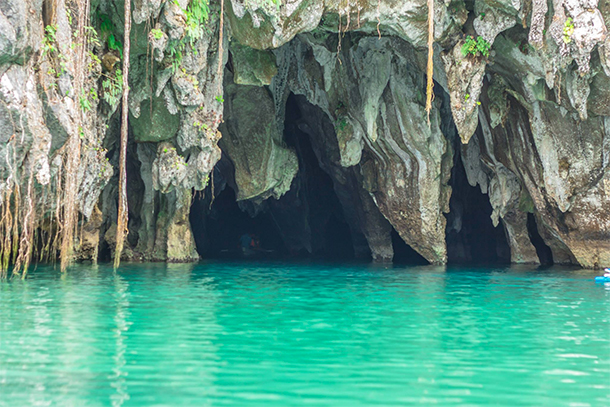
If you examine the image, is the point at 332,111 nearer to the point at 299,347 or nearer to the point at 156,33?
the point at 156,33

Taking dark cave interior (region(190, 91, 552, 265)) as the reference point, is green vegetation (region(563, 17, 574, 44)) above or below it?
above

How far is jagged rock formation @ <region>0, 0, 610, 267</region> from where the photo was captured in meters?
11.8

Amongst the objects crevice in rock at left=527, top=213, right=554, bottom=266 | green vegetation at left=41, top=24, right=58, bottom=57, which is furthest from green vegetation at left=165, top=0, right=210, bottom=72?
crevice in rock at left=527, top=213, right=554, bottom=266

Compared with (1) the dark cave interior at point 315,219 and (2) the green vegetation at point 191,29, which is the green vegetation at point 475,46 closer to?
(2) the green vegetation at point 191,29

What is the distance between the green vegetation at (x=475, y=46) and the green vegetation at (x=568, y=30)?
1941mm

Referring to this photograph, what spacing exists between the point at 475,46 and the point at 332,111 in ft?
21.0

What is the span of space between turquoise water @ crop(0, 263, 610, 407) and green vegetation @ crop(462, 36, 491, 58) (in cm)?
706

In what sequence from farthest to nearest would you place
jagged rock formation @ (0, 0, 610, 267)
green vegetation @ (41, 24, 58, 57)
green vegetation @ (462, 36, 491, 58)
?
green vegetation @ (462, 36, 491, 58), jagged rock formation @ (0, 0, 610, 267), green vegetation @ (41, 24, 58, 57)

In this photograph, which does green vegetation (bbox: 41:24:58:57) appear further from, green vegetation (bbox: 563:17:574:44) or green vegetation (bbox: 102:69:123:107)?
green vegetation (bbox: 563:17:574:44)

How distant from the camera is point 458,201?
29359 millimetres

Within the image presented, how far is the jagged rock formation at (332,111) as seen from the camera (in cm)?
1180

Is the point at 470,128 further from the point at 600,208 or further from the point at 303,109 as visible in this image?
the point at 303,109

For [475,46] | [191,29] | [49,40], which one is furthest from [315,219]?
[49,40]

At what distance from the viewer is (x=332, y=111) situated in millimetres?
21625
